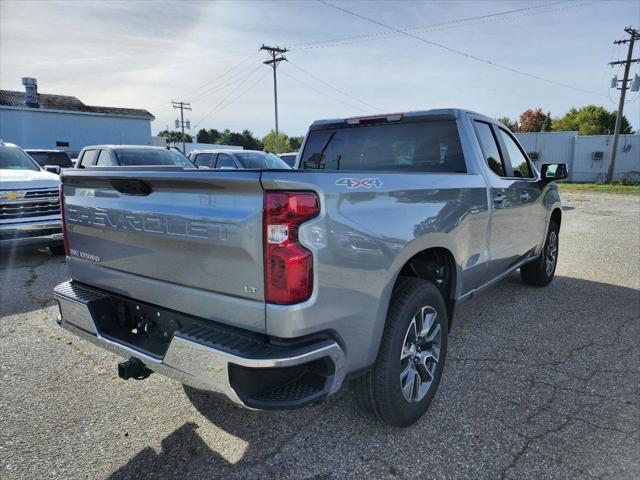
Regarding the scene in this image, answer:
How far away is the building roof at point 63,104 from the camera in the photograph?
3453 cm

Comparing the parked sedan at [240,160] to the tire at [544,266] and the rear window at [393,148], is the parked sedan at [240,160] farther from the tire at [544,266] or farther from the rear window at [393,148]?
the rear window at [393,148]

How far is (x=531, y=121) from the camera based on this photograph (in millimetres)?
78750

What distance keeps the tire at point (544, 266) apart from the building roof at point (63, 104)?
37.9 m

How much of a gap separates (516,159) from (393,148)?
1641mm

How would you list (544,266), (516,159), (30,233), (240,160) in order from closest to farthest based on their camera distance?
(516,159)
(544,266)
(30,233)
(240,160)

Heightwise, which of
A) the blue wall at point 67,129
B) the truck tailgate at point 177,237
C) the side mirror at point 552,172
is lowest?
the truck tailgate at point 177,237

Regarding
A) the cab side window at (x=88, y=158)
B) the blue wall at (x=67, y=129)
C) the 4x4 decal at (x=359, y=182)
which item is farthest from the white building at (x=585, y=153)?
the 4x4 decal at (x=359, y=182)

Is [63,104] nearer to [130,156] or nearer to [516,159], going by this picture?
[130,156]

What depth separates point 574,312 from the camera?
15.5ft

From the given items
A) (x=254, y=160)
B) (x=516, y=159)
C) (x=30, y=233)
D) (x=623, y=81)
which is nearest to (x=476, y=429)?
(x=516, y=159)

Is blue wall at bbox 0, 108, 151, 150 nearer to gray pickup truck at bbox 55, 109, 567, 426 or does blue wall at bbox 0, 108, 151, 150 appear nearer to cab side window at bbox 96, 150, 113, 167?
cab side window at bbox 96, 150, 113, 167

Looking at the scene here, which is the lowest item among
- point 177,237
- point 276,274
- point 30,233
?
point 30,233

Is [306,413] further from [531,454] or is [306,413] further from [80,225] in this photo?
[80,225]

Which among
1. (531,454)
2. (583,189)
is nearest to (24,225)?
(531,454)
